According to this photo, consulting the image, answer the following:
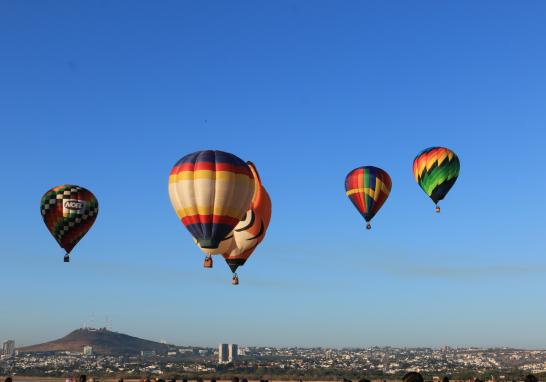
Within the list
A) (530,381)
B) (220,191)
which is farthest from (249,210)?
(530,381)

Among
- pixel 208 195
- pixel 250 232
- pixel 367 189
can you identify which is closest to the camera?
pixel 208 195

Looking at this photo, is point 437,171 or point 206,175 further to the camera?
point 437,171

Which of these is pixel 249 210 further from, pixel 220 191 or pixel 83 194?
pixel 83 194

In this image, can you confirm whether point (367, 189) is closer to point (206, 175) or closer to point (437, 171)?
point (437, 171)

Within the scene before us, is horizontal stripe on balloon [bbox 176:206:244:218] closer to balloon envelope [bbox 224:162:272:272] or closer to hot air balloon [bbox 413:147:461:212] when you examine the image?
balloon envelope [bbox 224:162:272:272]

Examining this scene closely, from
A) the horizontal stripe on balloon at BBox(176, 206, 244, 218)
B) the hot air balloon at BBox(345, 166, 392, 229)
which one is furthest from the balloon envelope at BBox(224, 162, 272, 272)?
the hot air balloon at BBox(345, 166, 392, 229)

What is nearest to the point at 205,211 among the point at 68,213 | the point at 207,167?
the point at 207,167
